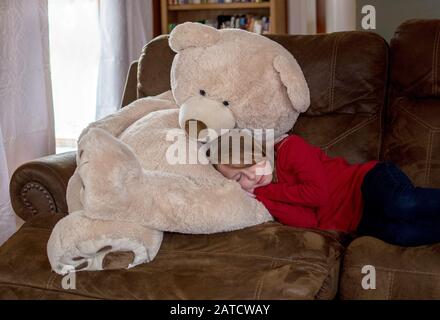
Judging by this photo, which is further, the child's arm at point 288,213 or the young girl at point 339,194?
the child's arm at point 288,213

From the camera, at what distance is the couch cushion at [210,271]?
144cm

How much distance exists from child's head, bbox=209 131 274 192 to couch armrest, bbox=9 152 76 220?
49cm

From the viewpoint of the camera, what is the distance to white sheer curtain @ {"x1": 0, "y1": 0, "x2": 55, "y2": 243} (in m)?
2.53

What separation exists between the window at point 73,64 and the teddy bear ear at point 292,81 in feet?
5.71

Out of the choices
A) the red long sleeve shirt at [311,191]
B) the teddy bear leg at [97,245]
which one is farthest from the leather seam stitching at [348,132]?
the teddy bear leg at [97,245]

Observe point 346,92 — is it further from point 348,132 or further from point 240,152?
point 240,152

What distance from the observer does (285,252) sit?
1.57 m

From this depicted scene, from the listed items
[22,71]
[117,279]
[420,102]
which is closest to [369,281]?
[117,279]

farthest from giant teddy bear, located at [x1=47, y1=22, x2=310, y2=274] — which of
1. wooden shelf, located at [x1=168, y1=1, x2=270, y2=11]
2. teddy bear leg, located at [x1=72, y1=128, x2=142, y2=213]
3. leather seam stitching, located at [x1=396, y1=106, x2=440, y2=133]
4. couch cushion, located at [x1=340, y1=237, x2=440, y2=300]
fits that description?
wooden shelf, located at [x1=168, y1=1, x2=270, y2=11]

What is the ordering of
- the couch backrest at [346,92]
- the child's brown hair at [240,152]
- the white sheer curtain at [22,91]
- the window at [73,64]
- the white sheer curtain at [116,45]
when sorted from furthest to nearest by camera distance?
the white sheer curtain at [116,45]
the window at [73,64]
the white sheer curtain at [22,91]
the couch backrest at [346,92]
the child's brown hair at [240,152]

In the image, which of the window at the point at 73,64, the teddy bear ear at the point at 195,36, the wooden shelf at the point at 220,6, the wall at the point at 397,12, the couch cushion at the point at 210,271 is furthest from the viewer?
the wooden shelf at the point at 220,6

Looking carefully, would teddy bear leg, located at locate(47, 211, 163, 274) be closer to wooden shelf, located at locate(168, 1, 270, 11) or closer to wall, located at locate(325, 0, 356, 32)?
wooden shelf, located at locate(168, 1, 270, 11)

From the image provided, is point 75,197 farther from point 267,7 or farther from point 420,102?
point 267,7

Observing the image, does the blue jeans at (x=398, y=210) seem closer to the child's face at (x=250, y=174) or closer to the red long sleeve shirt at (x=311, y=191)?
the red long sleeve shirt at (x=311, y=191)
